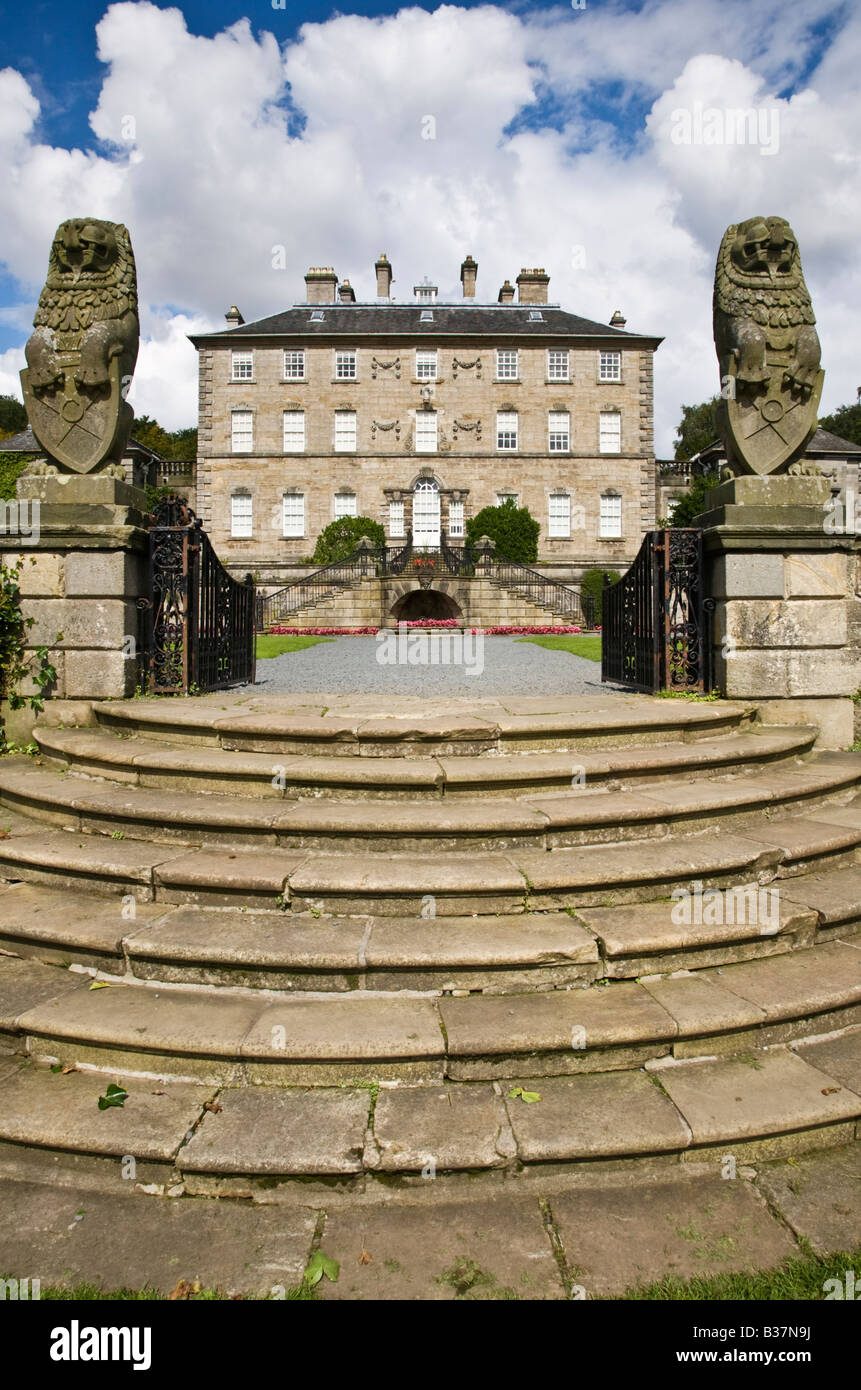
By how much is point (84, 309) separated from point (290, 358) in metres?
34.6

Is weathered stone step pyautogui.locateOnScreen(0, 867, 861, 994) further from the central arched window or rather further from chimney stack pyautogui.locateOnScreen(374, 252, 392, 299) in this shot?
chimney stack pyautogui.locateOnScreen(374, 252, 392, 299)

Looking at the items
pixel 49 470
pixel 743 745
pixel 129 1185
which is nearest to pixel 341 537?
pixel 49 470

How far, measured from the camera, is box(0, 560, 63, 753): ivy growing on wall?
621cm

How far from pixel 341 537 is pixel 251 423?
939 cm

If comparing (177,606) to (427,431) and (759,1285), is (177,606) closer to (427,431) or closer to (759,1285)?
(759,1285)

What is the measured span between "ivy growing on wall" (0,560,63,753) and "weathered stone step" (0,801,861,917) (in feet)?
7.34

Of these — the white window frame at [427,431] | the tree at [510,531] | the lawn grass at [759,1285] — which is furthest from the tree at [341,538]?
the lawn grass at [759,1285]

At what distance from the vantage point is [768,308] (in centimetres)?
627

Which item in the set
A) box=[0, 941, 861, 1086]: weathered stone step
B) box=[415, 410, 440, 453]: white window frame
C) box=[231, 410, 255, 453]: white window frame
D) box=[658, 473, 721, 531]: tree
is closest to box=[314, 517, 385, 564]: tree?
box=[415, 410, 440, 453]: white window frame

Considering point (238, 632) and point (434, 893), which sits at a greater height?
point (238, 632)

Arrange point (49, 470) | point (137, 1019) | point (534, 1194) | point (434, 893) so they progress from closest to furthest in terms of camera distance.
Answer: point (534, 1194), point (137, 1019), point (434, 893), point (49, 470)
